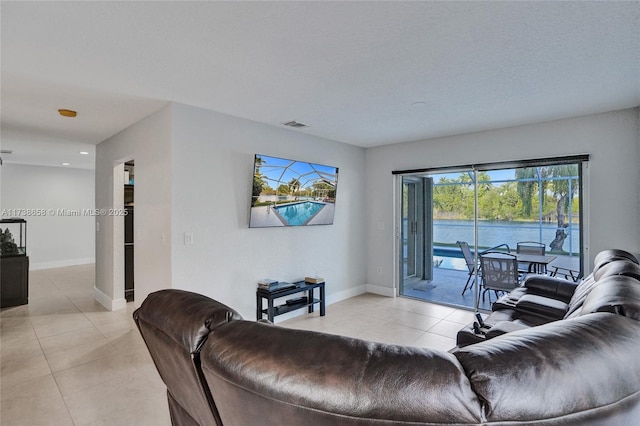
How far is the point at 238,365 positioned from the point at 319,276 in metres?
3.89

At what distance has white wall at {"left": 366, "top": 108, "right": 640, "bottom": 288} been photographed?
3.27 meters

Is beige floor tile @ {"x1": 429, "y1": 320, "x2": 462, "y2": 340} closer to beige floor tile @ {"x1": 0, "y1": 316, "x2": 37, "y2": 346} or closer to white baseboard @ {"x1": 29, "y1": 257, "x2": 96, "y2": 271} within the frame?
beige floor tile @ {"x1": 0, "y1": 316, "x2": 37, "y2": 346}

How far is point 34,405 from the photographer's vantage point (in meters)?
2.23

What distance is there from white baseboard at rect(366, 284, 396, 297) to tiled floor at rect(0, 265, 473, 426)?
0.14 metres

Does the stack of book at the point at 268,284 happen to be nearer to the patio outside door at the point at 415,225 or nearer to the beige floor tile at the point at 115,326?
the beige floor tile at the point at 115,326

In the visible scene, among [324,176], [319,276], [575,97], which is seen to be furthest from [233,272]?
[575,97]

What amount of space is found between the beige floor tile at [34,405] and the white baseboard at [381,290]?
164 inches

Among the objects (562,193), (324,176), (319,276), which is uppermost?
(324,176)

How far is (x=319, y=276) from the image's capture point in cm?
468

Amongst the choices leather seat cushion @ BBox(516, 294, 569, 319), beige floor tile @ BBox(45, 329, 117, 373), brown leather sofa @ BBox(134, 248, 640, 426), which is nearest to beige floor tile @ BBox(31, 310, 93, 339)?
beige floor tile @ BBox(45, 329, 117, 373)

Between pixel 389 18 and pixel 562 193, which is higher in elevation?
pixel 389 18

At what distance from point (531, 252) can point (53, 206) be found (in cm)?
975

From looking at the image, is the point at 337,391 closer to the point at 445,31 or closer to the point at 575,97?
the point at 445,31

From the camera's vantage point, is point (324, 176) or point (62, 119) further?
point (324, 176)
